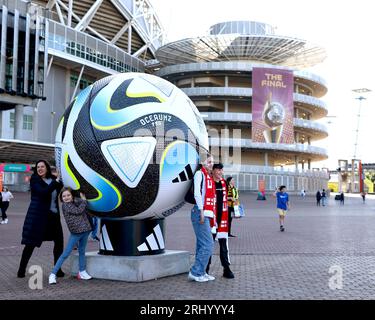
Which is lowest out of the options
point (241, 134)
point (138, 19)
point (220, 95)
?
point (241, 134)

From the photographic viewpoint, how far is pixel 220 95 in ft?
206

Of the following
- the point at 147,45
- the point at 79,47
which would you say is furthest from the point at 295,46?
the point at 79,47

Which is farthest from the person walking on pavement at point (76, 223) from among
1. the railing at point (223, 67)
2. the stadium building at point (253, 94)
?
the railing at point (223, 67)

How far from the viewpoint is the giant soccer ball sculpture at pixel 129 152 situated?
657 cm

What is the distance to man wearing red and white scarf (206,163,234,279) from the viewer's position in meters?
7.16

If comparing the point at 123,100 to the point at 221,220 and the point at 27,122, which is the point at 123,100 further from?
the point at 27,122

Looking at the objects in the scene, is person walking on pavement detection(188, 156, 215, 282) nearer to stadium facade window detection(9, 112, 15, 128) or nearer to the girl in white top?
the girl in white top

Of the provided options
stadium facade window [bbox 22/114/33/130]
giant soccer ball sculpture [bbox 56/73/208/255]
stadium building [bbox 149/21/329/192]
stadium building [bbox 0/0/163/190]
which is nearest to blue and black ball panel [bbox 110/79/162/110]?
giant soccer ball sculpture [bbox 56/73/208/255]

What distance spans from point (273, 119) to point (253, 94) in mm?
4134

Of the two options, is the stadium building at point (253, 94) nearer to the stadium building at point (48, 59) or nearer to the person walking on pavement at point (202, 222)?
the stadium building at point (48, 59)

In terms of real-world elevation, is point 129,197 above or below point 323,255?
above

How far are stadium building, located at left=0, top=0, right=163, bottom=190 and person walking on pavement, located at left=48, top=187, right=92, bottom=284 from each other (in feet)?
99.1
